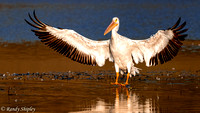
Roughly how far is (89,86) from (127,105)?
2.50 meters

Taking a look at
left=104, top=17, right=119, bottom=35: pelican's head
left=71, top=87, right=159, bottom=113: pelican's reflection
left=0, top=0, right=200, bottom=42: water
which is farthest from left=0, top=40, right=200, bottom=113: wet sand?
left=0, top=0, right=200, bottom=42: water

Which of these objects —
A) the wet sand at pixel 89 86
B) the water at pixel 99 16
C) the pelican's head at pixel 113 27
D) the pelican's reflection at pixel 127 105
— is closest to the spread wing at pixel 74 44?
the pelican's head at pixel 113 27

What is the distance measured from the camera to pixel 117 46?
41.6 ft

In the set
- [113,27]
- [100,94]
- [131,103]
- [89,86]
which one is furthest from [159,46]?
[131,103]

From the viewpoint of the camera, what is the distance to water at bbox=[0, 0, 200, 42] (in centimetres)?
2442

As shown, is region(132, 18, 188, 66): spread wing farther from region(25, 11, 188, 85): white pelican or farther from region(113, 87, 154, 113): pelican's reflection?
→ region(113, 87, 154, 113): pelican's reflection

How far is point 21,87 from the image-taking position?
38.0ft

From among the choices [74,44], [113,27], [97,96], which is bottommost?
[97,96]

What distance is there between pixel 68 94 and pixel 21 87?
1423 mm

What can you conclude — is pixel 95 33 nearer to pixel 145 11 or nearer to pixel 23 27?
pixel 23 27

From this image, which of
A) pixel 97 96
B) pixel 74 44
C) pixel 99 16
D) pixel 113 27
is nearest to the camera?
pixel 97 96

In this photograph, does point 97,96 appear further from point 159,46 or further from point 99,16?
point 99,16

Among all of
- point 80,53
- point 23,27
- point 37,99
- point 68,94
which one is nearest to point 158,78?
point 80,53

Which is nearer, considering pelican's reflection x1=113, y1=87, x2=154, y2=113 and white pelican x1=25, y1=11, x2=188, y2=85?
pelican's reflection x1=113, y1=87, x2=154, y2=113
